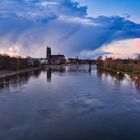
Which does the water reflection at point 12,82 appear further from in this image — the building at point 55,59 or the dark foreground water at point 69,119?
the building at point 55,59

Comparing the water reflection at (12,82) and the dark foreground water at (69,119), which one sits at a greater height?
the dark foreground water at (69,119)

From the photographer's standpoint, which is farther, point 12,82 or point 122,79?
point 122,79

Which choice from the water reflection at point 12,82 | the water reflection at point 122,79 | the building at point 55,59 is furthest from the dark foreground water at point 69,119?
the building at point 55,59

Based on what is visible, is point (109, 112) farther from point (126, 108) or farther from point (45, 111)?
point (45, 111)

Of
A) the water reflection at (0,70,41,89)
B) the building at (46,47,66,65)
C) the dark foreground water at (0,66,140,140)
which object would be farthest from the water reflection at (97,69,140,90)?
the building at (46,47,66,65)

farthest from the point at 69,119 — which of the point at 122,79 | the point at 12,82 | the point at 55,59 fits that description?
the point at 55,59

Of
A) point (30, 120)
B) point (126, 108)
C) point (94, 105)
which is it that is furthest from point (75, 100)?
point (30, 120)

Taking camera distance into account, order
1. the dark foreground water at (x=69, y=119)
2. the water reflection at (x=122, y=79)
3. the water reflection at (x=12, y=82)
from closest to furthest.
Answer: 1. the dark foreground water at (x=69, y=119)
2. the water reflection at (x=12, y=82)
3. the water reflection at (x=122, y=79)

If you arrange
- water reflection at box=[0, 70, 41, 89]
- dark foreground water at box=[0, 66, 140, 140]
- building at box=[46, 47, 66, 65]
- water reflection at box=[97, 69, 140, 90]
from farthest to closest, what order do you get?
building at box=[46, 47, 66, 65]
water reflection at box=[97, 69, 140, 90]
water reflection at box=[0, 70, 41, 89]
dark foreground water at box=[0, 66, 140, 140]

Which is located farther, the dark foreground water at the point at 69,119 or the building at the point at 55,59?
the building at the point at 55,59

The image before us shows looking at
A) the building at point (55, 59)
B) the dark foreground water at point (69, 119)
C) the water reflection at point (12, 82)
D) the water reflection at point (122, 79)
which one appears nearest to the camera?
the dark foreground water at point (69, 119)

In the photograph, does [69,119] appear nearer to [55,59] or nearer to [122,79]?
[122,79]

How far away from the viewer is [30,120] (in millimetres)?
17453

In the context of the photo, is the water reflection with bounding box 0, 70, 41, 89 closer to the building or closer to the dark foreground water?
the dark foreground water
